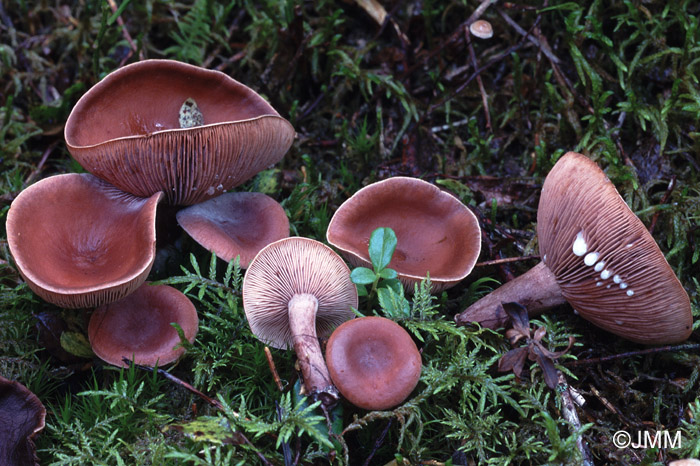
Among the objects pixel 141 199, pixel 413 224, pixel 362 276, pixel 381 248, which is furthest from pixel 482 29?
pixel 141 199

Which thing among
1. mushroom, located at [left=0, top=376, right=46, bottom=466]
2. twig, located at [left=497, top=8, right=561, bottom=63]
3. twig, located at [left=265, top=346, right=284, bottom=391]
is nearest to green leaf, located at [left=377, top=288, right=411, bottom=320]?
twig, located at [left=265, top=346, right=284, bottom=391]

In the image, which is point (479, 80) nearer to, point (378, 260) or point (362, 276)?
point (378, 260)

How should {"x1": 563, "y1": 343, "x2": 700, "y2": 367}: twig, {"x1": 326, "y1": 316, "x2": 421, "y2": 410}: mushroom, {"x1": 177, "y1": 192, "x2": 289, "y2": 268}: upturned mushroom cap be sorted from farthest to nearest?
{"x1": 177, "y1": 192, "x2": 289, "y2": 268}: upturned mushroom cap < {"x1": 563, "y1": 343, "x2": 700, "y2": 367}: twig < {"x1": 326, "y1": 316, "x2": 421, "y2": 410}: mushroom

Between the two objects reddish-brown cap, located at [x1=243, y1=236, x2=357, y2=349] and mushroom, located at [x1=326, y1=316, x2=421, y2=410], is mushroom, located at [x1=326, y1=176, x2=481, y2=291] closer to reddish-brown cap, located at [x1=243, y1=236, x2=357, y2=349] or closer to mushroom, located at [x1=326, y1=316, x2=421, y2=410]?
reddish-brown cap, located at [x1=243, y1=236, x2=357, y2=349]

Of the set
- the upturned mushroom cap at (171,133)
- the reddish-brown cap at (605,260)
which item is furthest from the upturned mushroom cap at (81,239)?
the reddish-brown cap at (605,260)

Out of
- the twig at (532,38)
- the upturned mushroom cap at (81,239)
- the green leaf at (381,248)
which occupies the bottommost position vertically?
the upturned mushroom cap at (81,239)

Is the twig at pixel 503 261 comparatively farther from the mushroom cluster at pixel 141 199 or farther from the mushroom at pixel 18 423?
the mushroom at pixel 18 423
